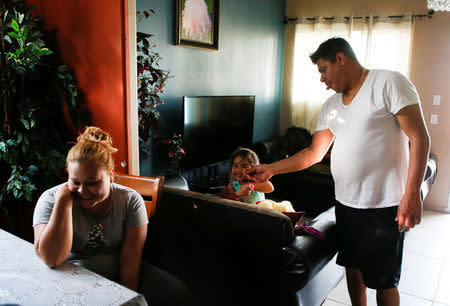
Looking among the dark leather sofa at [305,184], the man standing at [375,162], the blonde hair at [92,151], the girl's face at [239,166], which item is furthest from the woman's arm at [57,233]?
the dark leather sofa at [305,184]

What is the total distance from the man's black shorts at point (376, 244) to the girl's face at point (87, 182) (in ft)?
3.65

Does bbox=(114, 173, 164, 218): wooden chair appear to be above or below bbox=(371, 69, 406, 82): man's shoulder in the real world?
below

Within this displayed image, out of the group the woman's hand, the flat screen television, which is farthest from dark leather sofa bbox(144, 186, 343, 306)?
the flat screen television

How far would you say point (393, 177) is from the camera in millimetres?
1600

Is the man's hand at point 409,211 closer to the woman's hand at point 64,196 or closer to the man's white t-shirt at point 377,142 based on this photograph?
the man's white t-shirt at point 377,142

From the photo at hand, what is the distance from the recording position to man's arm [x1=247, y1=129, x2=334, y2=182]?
78.7 inches

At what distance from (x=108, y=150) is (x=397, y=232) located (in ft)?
4.15

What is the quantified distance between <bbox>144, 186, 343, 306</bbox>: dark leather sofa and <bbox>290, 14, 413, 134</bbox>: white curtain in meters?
3.24

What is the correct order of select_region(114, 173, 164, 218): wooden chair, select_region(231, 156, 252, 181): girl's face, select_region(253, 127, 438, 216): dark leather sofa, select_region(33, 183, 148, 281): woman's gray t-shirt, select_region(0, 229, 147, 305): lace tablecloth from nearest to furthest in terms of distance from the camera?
select_region(0, 229, 147, 305): lace tablecloth < select_region(33, 183, 148, 281): woman's gray t-shirt < select_region(114, 173, 164, 218): wooden chair < select_region(231, 156, 252, 181): girl's face < select_region(253, 127, 438, 216): dark leather sofa

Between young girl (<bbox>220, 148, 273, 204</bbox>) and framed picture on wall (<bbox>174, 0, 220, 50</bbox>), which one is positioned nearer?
young girl (<bbox>220, 148, 273, 204</bbox>)

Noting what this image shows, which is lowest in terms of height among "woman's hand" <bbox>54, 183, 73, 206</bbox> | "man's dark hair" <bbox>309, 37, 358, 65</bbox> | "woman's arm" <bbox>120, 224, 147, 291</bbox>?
"woman's arm" <bbox>120, 224, 147, 291</bbox>

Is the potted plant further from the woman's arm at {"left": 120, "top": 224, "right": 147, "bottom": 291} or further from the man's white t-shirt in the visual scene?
the man's white t-shirt

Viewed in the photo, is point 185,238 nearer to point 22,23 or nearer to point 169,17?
point 22,23

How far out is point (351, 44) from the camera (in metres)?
4.67
